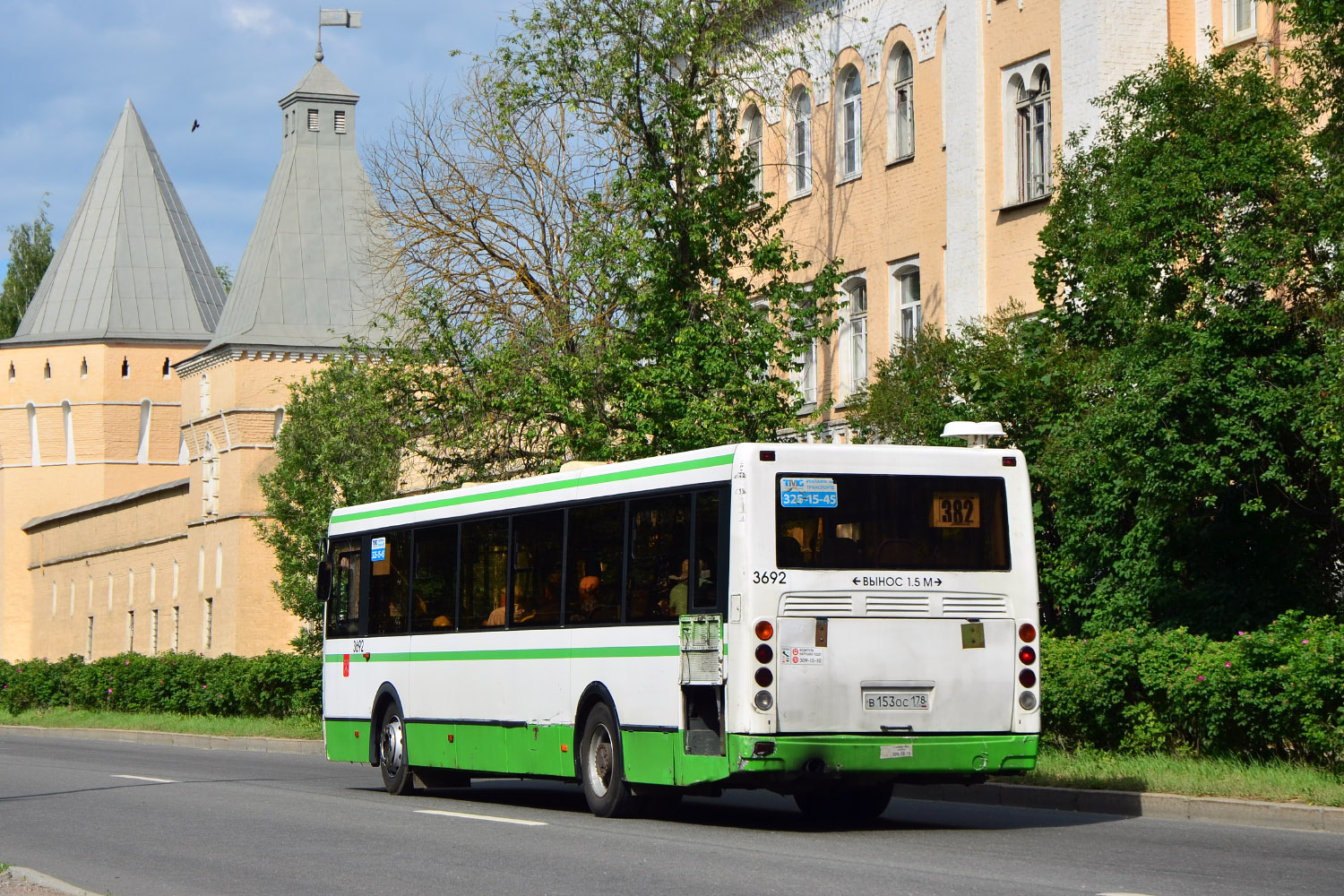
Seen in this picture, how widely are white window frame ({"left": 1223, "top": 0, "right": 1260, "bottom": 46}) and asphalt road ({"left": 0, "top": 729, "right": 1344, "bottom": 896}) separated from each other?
14620mm

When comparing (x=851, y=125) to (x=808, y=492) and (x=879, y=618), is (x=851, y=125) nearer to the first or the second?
(x=808, y=492)

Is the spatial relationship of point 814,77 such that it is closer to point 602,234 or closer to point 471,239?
point 471,239

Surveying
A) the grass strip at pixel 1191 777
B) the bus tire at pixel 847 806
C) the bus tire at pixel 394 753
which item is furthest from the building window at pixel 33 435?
the bus tire at pixel 847 806

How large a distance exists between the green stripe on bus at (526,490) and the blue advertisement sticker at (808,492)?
0.47 meters

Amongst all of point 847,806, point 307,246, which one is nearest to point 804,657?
point 847,806

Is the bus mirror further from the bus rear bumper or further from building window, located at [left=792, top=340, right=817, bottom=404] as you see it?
building window, located at [left=792, top=340, right=817, bottom=404]

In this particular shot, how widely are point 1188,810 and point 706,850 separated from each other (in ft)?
15.2

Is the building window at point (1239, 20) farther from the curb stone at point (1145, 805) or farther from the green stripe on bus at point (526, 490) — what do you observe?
the green stripe on bus at point (526, 490)

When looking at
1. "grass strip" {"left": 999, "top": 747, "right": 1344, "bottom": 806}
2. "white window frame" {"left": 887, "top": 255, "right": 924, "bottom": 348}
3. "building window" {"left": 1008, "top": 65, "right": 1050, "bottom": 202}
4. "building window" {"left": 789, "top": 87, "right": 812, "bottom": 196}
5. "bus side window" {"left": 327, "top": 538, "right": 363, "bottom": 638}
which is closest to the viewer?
"grass strip" {"left": 999, "top": 747, "right": 1344, "bottom": 806}

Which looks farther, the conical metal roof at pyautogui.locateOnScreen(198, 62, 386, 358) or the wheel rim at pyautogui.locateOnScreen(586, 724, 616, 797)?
the conical metal roof at pyautogui.locateOnScreen(198, 62, 386, 358)

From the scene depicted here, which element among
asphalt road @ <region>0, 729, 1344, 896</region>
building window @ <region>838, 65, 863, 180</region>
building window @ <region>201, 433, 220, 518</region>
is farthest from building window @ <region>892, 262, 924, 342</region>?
building window @ <region>201, 433, 220, 518</region>

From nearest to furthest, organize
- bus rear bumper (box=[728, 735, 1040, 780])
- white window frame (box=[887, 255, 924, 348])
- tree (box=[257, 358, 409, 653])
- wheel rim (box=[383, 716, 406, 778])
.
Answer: bus rear bumper (box=[728, 735, 1040, 780])
wheel rim (box=[383, 716, 406, 778])
white window frame (box=[887, 255, 924, 348])
tree (box=[257, 358, 409, 653])

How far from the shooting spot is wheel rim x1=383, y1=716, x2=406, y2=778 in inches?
818

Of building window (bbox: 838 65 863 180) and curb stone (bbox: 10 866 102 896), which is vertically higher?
building window (bbox: 838 65 863 180)
